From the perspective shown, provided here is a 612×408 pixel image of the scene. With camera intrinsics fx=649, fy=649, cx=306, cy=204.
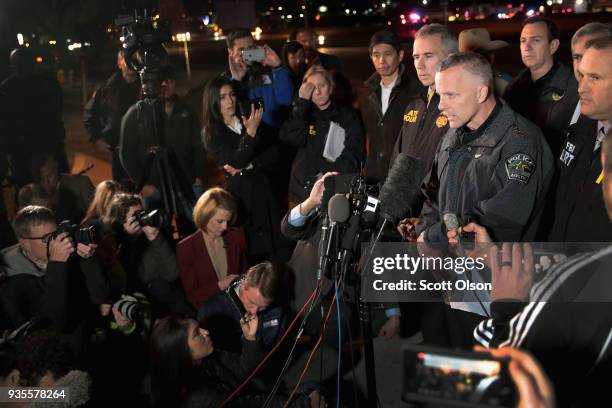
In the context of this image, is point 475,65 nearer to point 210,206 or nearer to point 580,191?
point 580,191

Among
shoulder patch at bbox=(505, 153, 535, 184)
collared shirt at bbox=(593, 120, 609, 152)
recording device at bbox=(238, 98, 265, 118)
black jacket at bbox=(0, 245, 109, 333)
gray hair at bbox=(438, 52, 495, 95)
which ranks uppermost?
gray hair at bbox=(438, 52, 495, 95)

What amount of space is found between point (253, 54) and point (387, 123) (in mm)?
1274

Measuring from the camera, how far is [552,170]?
2.77m

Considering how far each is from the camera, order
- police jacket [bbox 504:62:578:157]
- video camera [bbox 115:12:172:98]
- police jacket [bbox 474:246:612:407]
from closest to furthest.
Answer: police jacket [bbox 474:246:612:407] → police jacket [bbox 504:62:578:157] → video camera [bbox 115:12:172:98]

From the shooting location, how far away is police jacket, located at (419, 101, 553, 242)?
106 inches

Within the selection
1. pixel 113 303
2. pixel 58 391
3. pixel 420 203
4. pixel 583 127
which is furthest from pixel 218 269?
pixel 583 127

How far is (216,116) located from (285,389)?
2088 millimetres

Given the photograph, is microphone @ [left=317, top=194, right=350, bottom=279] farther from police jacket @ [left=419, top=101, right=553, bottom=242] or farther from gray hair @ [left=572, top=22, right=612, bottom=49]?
gray hair @ [left=572, top=22, right=612, bottom=49]

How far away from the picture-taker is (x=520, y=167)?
2668mm

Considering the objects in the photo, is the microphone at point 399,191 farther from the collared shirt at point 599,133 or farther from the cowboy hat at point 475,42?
the cowboy hat at point 475,42

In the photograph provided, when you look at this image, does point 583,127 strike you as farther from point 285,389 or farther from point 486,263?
point 285,389

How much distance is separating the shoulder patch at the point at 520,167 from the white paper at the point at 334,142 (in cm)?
194

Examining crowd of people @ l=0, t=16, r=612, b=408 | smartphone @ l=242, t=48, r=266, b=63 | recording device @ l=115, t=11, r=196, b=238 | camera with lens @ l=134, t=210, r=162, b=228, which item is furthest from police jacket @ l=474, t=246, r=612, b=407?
smartphone @ l=242, t=48, r=266, b=63

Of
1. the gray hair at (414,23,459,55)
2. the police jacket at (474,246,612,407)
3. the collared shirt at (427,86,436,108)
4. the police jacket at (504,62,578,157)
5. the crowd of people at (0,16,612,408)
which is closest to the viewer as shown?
the police jacket at (474,246,612,407)
